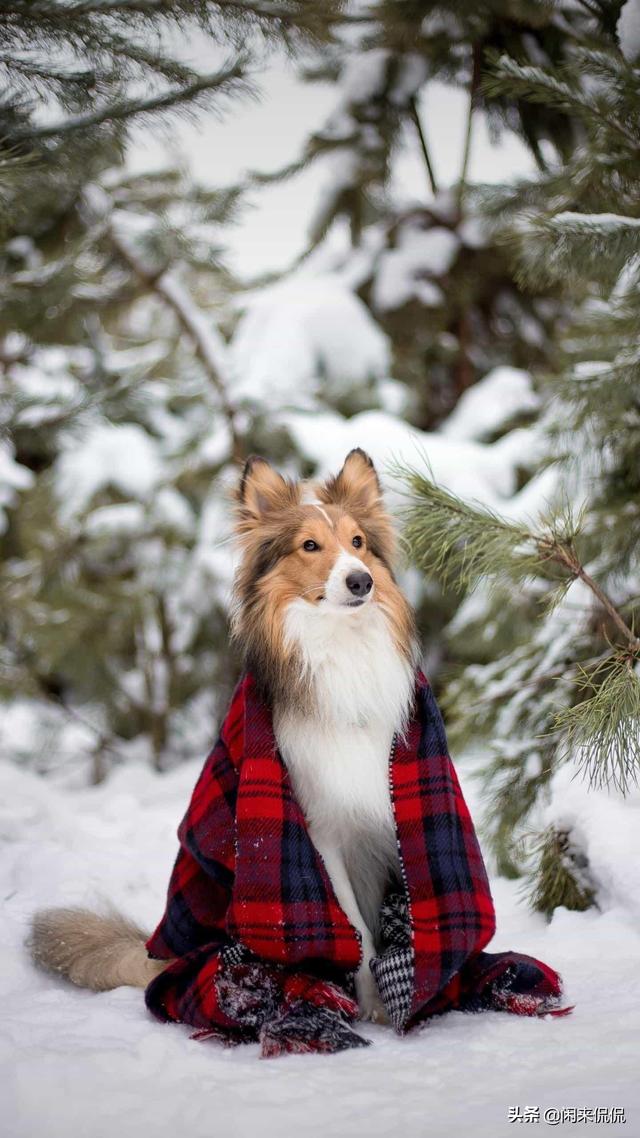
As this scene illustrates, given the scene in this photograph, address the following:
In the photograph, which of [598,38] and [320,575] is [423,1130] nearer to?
[320,575]

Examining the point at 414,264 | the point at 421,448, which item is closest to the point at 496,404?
the point at 414,264

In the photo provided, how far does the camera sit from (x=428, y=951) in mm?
2184

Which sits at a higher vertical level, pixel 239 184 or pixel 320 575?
pixel 239 184

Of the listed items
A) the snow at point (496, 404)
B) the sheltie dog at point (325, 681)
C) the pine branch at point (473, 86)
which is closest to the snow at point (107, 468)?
the snow at point (496, 404)

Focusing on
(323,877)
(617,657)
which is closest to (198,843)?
(323,877)

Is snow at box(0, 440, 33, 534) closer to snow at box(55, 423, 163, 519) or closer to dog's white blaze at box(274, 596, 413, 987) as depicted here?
snow at box(55, 423, 163, 519)

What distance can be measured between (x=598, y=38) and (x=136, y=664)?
618 cm

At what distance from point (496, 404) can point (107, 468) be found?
11.6ft

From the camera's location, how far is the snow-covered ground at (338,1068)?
1597 millimetres

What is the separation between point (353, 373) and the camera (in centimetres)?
649

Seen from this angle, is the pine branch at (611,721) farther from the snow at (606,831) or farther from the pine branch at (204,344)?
the pine branch at (204,344)

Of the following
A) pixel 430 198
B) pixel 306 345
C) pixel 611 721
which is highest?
pixel 430 198

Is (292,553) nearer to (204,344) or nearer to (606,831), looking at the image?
(606,831)

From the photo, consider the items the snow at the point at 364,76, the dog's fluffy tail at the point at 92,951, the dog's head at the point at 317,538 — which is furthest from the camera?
the snow at the point at 364,76
